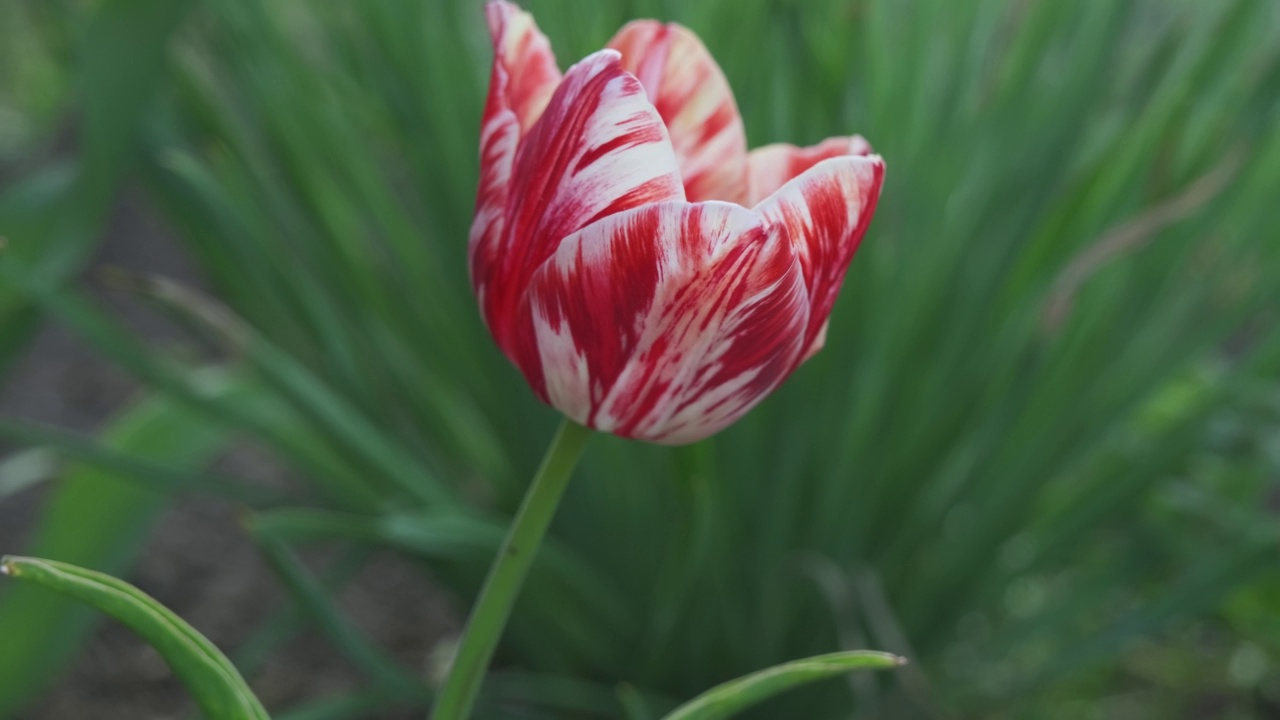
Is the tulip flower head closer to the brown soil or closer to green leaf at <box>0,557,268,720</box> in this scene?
green leaf at <box>0,557,268,720</box>

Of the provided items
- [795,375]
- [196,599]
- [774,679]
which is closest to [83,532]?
[196,599]

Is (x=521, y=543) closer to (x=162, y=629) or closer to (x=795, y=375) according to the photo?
(x=162, y=629)

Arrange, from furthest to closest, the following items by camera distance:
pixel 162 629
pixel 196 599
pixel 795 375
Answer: pixel 196 599 < pixel 795 375 < pixel 162 629

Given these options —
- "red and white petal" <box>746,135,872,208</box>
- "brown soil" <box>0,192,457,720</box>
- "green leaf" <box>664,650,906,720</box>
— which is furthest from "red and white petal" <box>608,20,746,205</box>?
"brown soil" <box>0,192,457,720</box>

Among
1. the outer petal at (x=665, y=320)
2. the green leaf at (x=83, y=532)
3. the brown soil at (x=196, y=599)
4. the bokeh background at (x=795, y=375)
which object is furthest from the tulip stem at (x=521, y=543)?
the brown soil at (x=196, y=599)

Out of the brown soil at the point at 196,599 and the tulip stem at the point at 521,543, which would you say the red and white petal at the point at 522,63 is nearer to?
the tulip stem at the point at 521,543

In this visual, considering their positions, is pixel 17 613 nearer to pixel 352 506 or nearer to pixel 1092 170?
pixel 352 506
